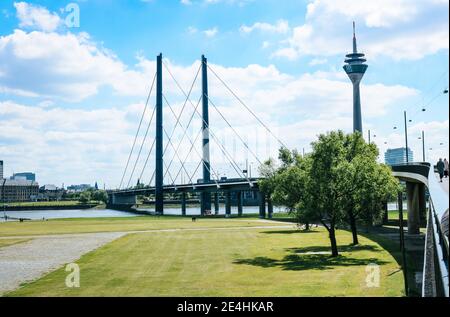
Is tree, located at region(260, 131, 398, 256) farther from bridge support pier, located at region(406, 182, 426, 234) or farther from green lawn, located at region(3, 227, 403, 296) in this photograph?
bridge support pier, located at region(406, 182, 426, 234)

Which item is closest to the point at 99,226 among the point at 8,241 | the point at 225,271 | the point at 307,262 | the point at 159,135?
the point at 8,241

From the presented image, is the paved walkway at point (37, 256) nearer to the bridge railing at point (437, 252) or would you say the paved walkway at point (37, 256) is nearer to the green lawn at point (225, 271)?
the green lawn at point (225, 271)

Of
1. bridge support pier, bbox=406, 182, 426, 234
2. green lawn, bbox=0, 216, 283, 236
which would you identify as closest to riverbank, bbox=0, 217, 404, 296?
bridge support pier, bbox=406, 182, 426, 234

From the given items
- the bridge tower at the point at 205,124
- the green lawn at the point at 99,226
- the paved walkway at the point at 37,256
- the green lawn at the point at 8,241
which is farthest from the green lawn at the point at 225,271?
the bridge tower at the point at 205,124

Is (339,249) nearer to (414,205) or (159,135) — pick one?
(414,205)

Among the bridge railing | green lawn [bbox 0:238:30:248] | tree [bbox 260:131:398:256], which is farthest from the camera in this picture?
green lawn [bbox 0:238:30:248]

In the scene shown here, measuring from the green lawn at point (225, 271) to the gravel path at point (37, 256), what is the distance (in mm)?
1353

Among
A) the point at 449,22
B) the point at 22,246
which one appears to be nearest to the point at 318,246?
the point at 22,246

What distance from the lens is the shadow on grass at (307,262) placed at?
117ft

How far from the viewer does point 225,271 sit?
109 feet

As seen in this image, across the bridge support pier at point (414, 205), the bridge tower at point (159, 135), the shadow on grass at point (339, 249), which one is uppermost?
the bridge tower at point (159, 135)

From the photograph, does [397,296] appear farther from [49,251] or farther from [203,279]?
[49,251]

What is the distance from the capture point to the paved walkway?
32312 mm

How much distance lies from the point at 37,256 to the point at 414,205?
46405mm
